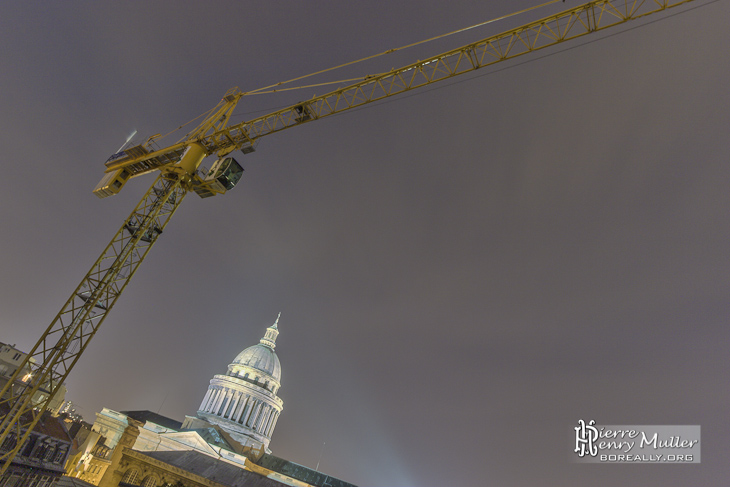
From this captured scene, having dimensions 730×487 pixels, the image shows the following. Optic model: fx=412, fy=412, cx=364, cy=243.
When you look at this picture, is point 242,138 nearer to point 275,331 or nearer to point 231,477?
point 231,477

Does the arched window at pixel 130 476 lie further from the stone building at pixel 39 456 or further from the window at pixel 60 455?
the window at pixel 60 455

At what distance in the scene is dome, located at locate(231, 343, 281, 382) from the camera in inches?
4641

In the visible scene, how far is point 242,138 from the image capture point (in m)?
43.0

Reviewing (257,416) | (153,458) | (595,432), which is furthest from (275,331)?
(595,432)

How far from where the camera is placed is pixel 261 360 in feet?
394

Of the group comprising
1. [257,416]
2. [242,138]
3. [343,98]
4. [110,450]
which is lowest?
[110,450]

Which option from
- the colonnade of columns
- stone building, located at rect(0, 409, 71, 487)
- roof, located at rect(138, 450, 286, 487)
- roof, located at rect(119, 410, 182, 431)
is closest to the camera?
stone building, located at rect(0, 409, 71, 487)

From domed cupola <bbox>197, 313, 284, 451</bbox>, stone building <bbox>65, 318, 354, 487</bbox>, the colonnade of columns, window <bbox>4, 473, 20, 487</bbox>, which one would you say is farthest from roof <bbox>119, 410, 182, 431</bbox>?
window <bbox>4, 473, 20, 487</bbox>

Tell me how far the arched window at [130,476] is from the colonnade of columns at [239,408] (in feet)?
176

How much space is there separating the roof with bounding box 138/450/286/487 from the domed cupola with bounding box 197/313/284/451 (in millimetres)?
47403

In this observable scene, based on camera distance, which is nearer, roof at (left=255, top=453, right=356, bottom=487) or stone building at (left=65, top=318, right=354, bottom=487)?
stone building at (left=65, top=318, right=354, bottom=487)

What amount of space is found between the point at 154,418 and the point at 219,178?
269 feet

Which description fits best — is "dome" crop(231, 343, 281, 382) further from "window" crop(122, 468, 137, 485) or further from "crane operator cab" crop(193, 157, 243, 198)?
"crane operator cab" crop(193, 157, 243, 198)

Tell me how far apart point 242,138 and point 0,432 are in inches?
1209
